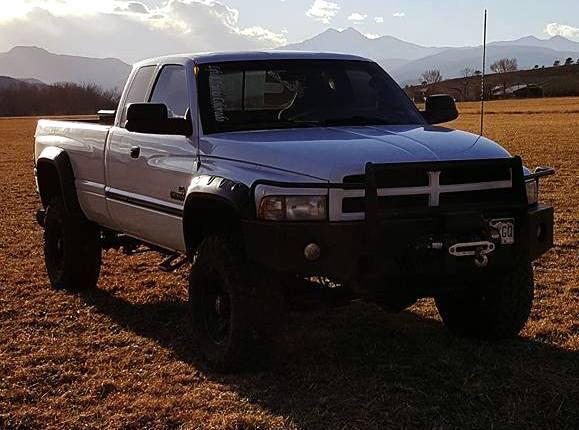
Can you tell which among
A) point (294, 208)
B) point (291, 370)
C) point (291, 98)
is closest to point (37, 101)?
point (291, 98)

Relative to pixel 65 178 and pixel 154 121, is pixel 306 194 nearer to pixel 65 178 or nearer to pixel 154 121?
pixel 154 121

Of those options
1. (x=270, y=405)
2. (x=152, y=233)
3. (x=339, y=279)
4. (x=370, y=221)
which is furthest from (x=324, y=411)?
(x=152, y=233)

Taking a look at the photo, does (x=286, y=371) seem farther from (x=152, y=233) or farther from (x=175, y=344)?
(x=152, y=233)

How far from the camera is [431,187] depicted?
4262mm

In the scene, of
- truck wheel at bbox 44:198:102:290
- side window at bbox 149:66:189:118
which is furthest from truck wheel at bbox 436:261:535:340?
truck wheel at bbox 44:198:102:290

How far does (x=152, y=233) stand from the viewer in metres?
5.63

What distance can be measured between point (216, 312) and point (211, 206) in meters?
0.67

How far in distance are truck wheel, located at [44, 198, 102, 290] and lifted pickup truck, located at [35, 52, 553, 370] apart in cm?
74

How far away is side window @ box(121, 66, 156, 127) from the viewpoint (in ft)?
19.6

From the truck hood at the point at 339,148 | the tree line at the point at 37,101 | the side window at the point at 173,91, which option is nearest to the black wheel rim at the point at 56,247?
the side window at the point at 173,91

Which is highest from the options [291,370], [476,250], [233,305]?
[476,250]

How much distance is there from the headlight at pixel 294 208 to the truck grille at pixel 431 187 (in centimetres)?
7

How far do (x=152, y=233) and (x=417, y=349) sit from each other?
193cm

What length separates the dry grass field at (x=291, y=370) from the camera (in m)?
4.12
